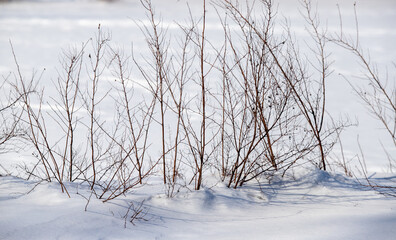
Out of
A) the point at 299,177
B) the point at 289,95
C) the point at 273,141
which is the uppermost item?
the point at 289,95

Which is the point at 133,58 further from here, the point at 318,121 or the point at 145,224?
the point at 318,121

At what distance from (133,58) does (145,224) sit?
2.41 m

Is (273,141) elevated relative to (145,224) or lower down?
elevated

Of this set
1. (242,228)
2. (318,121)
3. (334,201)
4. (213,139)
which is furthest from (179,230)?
(318,121)

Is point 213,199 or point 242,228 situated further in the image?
point 213,199

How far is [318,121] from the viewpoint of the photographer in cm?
664

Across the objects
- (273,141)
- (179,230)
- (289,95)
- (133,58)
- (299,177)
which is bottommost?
(179,230)

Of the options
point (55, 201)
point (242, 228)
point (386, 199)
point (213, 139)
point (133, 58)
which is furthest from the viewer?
point (213, 139)

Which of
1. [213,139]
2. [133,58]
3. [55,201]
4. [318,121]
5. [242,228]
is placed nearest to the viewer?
[242,228]

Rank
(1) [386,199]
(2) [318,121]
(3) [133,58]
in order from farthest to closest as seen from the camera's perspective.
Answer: (2) [318,121], (3) [133,58], (1) [386,199]

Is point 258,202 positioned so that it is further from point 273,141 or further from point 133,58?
point 133,58

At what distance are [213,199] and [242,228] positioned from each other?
96cm

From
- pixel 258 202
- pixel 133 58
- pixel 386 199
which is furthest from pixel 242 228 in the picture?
pixel 133 58

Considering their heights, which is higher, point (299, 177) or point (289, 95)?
point (289, 95)
